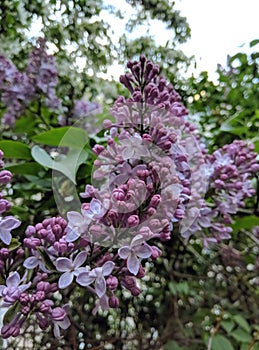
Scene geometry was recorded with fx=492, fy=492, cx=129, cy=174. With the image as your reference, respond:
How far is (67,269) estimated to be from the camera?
14.9 inches

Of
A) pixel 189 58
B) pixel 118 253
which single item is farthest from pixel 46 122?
pixel 118 253

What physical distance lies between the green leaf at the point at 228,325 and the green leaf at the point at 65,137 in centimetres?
46

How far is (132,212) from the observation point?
1.27 feet

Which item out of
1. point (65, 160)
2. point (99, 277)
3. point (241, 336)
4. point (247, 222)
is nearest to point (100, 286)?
point (99, 277)

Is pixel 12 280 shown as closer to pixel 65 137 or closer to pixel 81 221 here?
pixel 81 221

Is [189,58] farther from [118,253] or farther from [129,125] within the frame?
[118,253]

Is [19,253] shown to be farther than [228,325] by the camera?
No

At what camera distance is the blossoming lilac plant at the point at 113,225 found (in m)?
0.38

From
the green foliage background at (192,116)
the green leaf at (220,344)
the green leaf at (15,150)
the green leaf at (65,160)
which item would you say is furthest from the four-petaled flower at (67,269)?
the green leaf at (220,344)

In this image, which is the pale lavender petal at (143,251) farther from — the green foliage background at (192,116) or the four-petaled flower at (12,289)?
the green foliage background at (192,116)

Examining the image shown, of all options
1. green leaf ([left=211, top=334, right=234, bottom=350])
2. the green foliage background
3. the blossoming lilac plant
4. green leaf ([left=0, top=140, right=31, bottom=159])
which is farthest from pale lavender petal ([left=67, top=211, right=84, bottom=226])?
green leaf ([left=211, top=334, right=234, bottom=350])

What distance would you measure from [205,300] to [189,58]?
0.53m

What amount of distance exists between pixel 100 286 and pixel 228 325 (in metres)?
0.60

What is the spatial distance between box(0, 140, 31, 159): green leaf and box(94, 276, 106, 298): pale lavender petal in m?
0.31
